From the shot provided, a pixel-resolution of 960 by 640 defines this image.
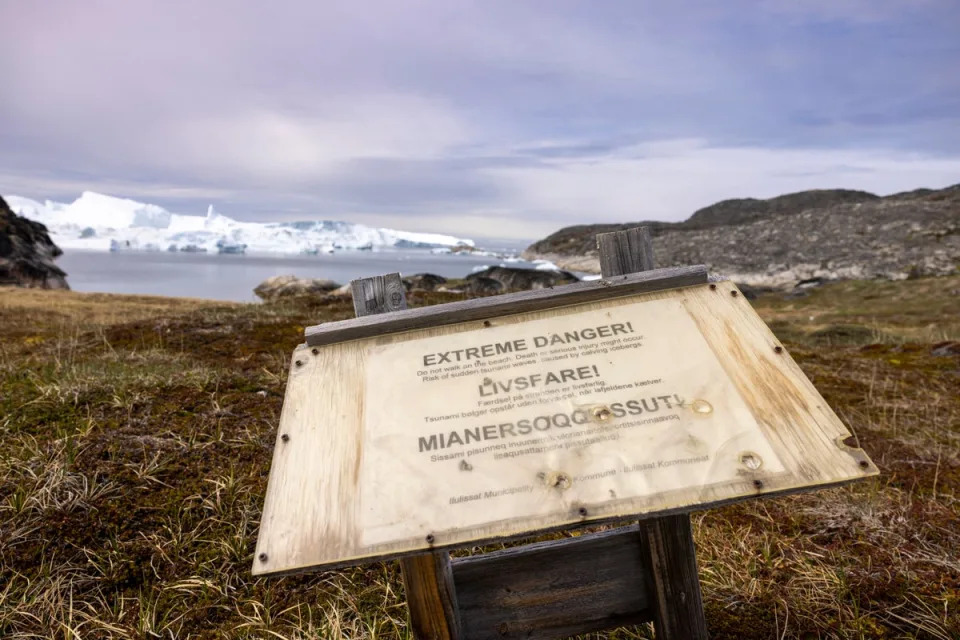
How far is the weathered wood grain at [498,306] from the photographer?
2.67 meters

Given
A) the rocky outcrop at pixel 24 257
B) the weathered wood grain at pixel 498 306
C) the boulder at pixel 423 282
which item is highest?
the rocky outcrop at pixel 24 257

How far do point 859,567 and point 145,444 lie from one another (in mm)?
5274

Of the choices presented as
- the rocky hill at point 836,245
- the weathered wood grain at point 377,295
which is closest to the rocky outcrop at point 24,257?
the rocky hill at point 836,245

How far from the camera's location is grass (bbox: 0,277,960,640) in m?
3.27

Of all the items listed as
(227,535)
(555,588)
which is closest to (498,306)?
(555,588)

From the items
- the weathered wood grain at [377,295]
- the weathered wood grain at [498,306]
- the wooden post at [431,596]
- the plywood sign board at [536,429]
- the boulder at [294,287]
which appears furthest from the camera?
the boulder at [294,287]

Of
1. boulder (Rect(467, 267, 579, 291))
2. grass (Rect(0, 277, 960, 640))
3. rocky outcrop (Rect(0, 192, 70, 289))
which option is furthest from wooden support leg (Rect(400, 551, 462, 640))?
rocky outcrop (Rect(0, 192, 70, 289))

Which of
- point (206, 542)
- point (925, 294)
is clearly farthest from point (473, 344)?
point (925, 294)

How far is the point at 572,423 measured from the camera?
2191mm

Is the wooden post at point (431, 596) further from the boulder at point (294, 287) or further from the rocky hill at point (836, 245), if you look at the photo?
the boulder at point (294, 287)

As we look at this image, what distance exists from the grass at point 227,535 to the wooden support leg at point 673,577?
567 mm

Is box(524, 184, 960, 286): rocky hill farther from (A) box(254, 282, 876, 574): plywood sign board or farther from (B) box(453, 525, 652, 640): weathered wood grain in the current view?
(A) box(254, 282, 876, 574): plywood sign board

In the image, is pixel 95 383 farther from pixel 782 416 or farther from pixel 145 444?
pixel 782 416

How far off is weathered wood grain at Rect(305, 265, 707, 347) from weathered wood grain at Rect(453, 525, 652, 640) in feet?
3.95
